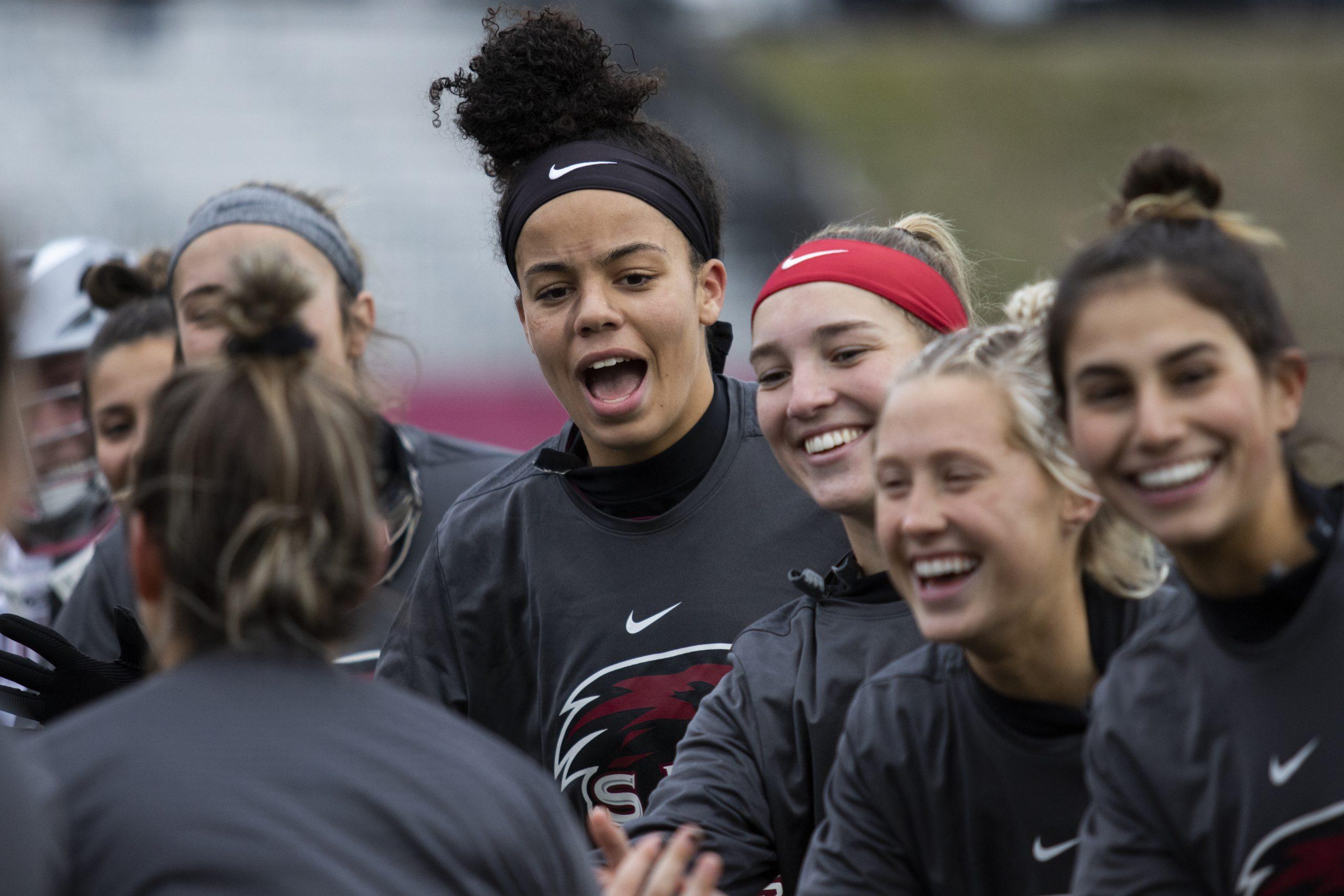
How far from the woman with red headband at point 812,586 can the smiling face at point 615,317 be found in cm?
28

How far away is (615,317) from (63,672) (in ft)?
4.77

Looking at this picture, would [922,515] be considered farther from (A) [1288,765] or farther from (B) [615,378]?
(B) [615,378]

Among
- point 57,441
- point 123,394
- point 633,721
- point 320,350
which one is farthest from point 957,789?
point 57,441

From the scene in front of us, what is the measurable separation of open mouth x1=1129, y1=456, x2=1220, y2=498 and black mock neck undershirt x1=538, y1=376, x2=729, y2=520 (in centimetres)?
157

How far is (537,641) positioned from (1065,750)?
1.45 metres

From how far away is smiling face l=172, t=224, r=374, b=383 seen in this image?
4254mm

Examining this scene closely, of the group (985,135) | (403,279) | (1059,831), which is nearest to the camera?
(1059,831)

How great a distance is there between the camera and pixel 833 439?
329cm

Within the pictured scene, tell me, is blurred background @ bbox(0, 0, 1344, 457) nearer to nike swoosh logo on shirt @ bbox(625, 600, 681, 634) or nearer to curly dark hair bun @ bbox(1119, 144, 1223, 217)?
nike swoosh logo on shirt @ bbox(625, 600, 681, 634)

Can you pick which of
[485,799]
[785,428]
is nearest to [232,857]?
[485,799]

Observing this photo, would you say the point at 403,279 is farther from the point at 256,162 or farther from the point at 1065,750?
the point at 1065,750

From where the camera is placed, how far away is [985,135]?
2075 centimetres

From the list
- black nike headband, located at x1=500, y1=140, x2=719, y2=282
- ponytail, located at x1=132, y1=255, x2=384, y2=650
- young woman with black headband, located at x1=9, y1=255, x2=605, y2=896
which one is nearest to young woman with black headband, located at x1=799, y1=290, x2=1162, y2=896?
young woman with black headband, located at x1=9, y1=255, x2=605, y2=896

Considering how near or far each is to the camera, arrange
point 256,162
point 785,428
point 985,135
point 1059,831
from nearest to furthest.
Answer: point 1059,831, point 785,428, point 256,162, point 985,135
